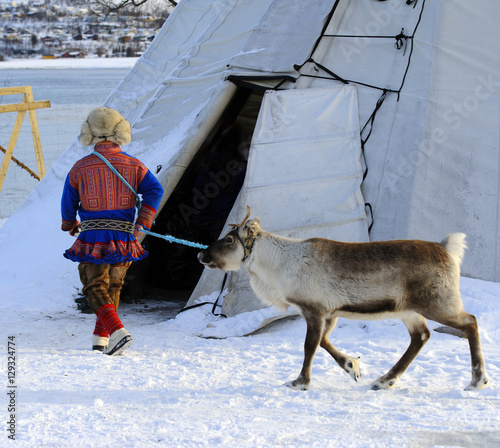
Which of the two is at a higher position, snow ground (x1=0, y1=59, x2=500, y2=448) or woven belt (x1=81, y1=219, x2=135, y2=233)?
woven belt (x1=81, y1=219, x2=135, y2=233)

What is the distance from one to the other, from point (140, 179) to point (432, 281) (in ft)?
7.33

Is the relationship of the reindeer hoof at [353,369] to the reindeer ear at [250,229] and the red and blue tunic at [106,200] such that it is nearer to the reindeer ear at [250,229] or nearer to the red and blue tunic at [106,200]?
the reindeer ear at [250,229]

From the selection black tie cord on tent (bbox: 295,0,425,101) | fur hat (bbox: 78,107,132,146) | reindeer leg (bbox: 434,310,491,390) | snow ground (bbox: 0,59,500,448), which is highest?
black tie cord on tent (bbox: 295,0,425,101)

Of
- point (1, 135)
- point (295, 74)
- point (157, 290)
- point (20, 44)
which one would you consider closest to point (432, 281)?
point (295, 74)

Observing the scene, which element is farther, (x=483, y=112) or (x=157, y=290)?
(x=157, y=290)

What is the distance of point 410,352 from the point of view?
170 inches

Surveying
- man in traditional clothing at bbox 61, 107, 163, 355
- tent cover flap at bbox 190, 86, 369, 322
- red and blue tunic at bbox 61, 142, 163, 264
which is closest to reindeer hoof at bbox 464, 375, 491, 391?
tent cover flap at bbox 190, 86, 369, 322

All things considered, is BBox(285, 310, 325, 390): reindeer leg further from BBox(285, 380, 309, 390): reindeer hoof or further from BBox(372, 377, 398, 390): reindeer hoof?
BBox(372, 377, 398, 390): reindeer hoof

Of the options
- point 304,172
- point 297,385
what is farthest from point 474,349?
point 304,172

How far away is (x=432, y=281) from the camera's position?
410 centimetres

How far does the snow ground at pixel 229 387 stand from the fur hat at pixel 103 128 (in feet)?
5.19

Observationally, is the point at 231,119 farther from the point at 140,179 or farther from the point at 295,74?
the point at 140,179

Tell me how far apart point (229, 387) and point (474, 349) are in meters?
1.52

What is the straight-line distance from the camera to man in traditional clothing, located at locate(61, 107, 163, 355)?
4895 millimetres
